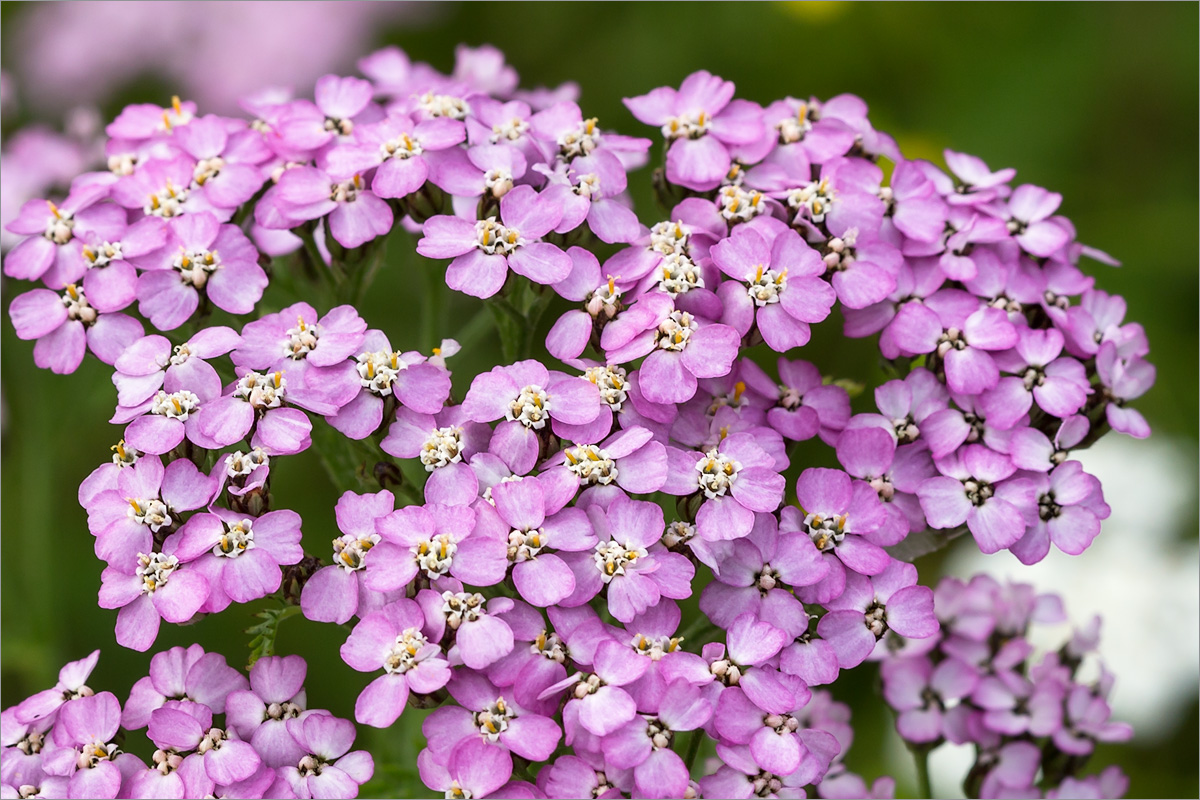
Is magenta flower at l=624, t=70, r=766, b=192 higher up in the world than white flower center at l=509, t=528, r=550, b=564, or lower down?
higher up

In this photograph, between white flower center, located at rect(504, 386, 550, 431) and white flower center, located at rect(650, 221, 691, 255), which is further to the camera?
white flower center, located at rect(650, 221, 691, 255)

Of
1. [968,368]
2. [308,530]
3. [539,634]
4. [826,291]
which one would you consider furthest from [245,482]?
[308,530]

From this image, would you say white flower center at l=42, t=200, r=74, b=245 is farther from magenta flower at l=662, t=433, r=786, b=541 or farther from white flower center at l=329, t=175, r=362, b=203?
magenta flower at l=662, t=433, r=786, b=541

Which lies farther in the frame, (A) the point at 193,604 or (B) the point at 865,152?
(B) the point at 865,152

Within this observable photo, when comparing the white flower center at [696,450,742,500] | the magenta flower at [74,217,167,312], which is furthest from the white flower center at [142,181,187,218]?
the white flower center at [696,450,742,500]

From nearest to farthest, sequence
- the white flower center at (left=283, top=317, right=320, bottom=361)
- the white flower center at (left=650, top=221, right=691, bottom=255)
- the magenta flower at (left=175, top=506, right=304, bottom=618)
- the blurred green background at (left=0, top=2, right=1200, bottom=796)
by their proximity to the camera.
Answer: the magenta flower at (left=175, top=506, right=304, bottom=618) → the white flower center at (left=283, top=317, right=320, bottom=361) → the white flower center at (left=650, top=221, right=691, bottom=255) → the blurred green background at (left=0, top=2, right=1200, bottom=796)

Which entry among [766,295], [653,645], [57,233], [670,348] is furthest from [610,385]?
[57,233]

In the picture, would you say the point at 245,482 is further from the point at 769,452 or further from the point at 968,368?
the point at 968,368
